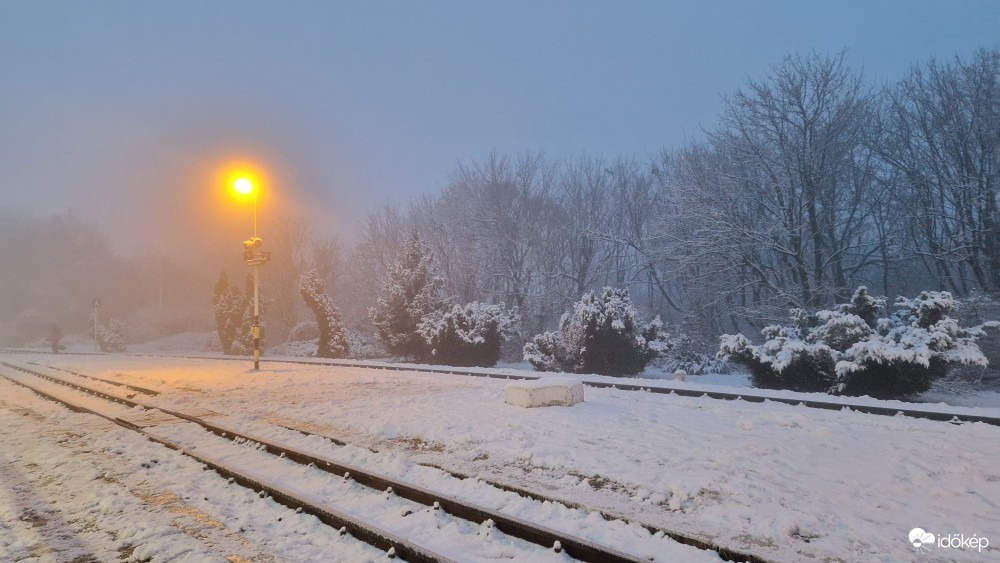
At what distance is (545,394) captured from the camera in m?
11.5

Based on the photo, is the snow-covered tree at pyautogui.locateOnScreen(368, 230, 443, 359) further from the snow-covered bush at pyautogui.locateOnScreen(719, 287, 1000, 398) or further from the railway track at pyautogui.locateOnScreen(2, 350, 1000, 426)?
the snow-covered bush at pyautogui.locateOnScreen(719, 287, 1000, 398)

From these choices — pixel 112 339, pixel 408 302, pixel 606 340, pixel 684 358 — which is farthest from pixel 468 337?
pixel 112 339

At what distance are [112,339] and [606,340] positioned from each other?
52.3 m

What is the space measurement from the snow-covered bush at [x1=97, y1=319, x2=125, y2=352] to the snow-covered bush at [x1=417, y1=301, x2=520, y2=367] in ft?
138

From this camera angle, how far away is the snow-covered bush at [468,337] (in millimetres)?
26391

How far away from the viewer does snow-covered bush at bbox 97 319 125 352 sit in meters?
54.5

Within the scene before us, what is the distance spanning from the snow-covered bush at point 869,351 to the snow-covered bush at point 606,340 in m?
4.58

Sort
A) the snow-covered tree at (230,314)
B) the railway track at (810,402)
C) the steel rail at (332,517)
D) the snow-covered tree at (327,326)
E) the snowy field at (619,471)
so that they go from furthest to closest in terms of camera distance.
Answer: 1. the snow-covered tree at (230,314)
2. the snow-covered tree at (327,326)
3. the railway track at (810,402)
4. the snowy field at (619,471)
5. the steel rail at (332,517)

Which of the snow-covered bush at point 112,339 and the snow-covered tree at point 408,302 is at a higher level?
the snow-covered tree at point 408,302

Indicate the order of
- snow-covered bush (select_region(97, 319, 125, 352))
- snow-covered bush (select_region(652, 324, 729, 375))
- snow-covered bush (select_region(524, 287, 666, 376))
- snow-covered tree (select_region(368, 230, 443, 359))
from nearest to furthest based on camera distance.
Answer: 1. snow-covered bush (select_region(524, 287, 666, 376))
2. snow-covered bush (select_region(652, 324, 729, 375))
3. snow-covered tree (select_region(368, 230, 443, 359))
4. snow-covered bush (select_region(97, 319, 125, 352))

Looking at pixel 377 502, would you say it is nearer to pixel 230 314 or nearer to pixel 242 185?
pixel 242 185

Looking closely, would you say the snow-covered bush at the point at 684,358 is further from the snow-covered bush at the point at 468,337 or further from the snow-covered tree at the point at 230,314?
the snow-covered tree at the point at 230,314

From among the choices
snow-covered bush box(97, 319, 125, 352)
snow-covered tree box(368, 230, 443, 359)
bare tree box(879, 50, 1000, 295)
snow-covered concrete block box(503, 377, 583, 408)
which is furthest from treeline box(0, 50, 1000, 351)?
snow-covered bush box(97, 319, 125, 352)

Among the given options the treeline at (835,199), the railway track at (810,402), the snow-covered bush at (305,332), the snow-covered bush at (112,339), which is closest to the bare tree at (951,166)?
the treeline at (835,199)
